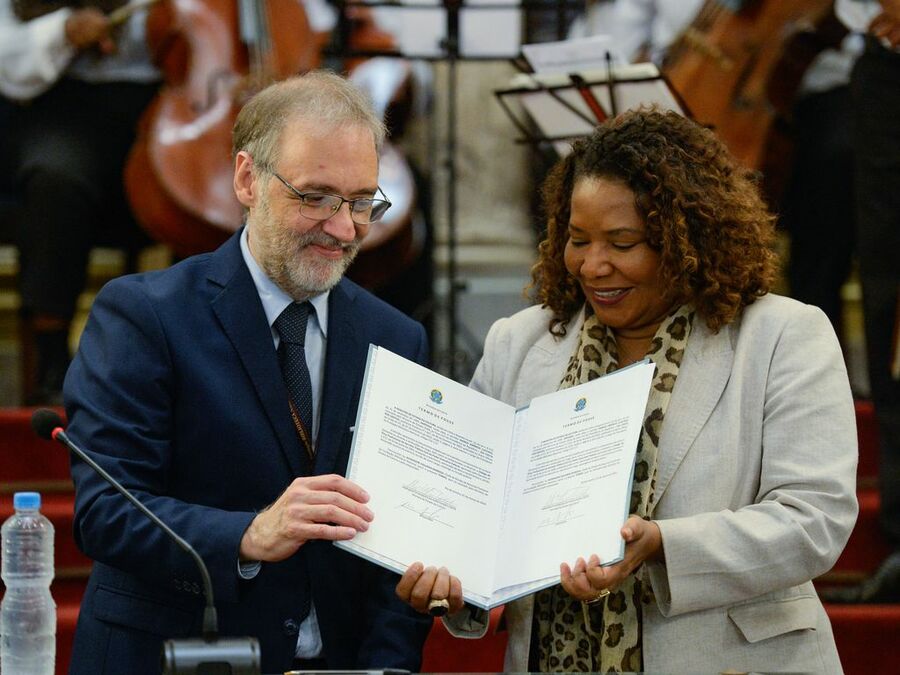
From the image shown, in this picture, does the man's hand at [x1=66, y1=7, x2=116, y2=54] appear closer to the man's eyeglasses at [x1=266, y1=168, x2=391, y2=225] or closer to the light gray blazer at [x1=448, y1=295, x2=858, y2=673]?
the man's eyeglasses at [x1=266, y1=168, x2=391, y2=225]

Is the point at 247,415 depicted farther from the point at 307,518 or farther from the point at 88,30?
the point at 88,30

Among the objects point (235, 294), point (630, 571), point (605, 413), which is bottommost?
point (630, 571)

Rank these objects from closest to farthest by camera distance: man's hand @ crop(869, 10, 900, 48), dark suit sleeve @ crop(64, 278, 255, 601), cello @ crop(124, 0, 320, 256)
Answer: dark suit sleeve @ crop(64, 278, 255, 601), man's hand @ crop(869, 10, 900, 48), cello @ crop(124, 0, 320, 256)

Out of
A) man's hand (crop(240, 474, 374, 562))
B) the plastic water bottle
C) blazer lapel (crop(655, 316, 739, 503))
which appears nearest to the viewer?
man's hand (crop(240, 474, 374, 562))

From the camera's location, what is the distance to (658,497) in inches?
92.0

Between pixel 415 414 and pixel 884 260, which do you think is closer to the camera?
pixel 415 414

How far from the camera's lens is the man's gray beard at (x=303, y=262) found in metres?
2.37

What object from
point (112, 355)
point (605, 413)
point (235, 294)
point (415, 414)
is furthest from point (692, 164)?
point (112, 355)

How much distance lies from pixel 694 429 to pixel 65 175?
2.80 meters

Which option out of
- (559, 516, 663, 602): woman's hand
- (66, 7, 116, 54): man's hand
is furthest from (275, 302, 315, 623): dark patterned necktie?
(66, 7, 116, 54): man's hand

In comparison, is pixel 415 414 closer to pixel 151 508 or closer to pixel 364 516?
pixel 364 516

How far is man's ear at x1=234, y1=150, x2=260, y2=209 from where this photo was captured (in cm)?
245

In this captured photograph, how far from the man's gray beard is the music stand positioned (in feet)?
4.39

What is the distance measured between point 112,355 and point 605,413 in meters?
0.80
